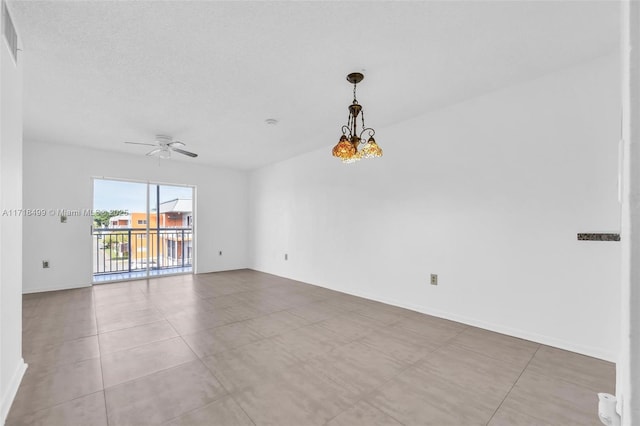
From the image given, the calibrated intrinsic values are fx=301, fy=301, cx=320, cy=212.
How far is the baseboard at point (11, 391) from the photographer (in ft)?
5.63

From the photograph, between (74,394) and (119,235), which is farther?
(119,235)

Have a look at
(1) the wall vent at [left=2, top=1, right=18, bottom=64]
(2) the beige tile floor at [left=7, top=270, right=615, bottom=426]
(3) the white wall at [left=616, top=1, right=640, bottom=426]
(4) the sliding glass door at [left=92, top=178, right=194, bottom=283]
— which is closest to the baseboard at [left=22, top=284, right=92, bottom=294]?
(4) the sliding glass door at [left=92, top=178, right=194, bottom=283]

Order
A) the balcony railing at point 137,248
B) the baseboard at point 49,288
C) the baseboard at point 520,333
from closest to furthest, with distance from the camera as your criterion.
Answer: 1. the baseboard at point 520,333
2. the baseboard at point 49,288
3. the balcony railing at point 137,248

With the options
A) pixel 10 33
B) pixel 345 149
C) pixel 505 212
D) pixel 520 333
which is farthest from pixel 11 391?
pixel 505 212

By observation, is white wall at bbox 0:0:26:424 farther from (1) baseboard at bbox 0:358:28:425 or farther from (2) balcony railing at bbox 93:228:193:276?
(2) balcony railing at bbox 93:228:193:276

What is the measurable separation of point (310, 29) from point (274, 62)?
1.70 feet

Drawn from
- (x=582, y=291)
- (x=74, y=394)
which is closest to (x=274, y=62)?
(x=74, y=394)

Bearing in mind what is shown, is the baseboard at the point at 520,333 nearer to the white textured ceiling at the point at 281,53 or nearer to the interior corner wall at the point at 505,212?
the interior corner wall at the point at 505,212

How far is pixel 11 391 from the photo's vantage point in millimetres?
1896

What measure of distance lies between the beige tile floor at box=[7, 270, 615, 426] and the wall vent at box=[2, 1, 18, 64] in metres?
2.23

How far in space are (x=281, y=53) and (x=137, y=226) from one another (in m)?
5.28

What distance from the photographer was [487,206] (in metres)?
3.11

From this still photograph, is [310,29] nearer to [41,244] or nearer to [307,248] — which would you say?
[307,248]

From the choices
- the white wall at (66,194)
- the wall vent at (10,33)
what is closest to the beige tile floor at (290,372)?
the white wall at (66,194)
